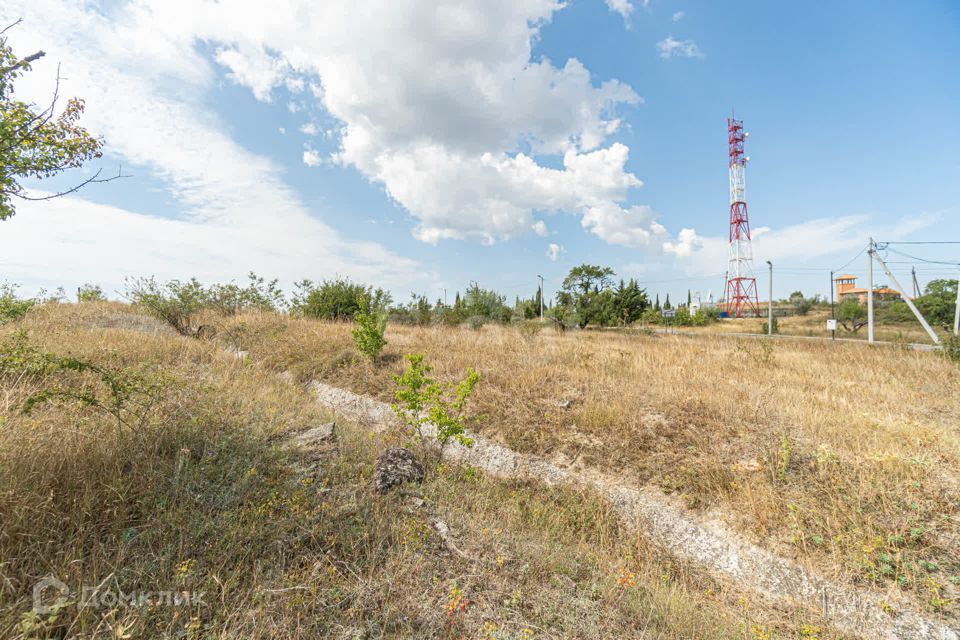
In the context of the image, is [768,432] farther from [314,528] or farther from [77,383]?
[77,383]

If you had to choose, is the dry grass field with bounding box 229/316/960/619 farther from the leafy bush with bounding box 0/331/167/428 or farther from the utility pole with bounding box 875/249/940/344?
the utility pole with bounding box 875/249/940/344

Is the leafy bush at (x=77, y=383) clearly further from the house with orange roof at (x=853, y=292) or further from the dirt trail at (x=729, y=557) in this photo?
the house with orange roof at (x=853, y=292)

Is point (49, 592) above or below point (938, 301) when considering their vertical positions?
below

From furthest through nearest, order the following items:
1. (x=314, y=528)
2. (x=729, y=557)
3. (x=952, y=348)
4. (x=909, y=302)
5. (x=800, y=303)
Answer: (x=800, y=303), (x=909, y=302), (x=952, y=348), (x=729, y=557), (x=314, y=528)

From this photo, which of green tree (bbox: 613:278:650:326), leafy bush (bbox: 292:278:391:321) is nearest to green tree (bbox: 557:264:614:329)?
green tree (bbox: 613:278:650:326)

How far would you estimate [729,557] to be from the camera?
12.7 feet

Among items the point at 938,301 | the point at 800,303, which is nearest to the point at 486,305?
the point at 938,301

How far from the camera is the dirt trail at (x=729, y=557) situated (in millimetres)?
3047

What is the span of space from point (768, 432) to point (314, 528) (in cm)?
638

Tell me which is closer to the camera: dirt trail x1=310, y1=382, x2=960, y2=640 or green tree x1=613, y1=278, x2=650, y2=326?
dirt trail x1=310, y1=382, x2=960, y2=640

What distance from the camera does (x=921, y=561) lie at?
3344 millimetres

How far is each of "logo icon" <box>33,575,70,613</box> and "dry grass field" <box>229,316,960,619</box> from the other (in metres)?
5.00

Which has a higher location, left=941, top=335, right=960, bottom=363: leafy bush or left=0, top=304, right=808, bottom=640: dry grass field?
left=941, top=335, right=960, bottom=363: leafy bush

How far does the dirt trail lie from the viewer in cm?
305
